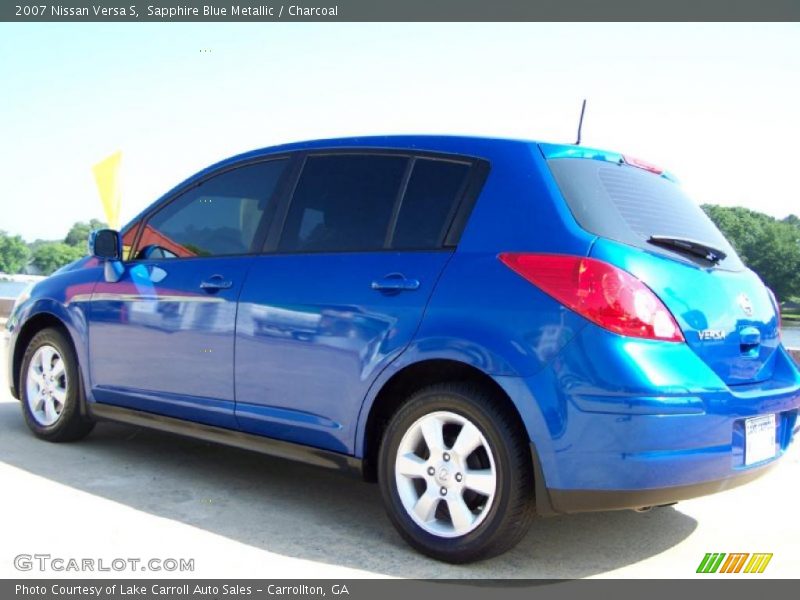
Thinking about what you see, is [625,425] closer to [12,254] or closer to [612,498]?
[612,498]

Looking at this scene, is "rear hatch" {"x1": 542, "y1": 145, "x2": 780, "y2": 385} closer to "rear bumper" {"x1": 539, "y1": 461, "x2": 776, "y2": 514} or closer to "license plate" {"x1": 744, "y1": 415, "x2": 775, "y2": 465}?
"license plate" {"x1": 744, "y1": 415, "x2": 775, "y2": 465}

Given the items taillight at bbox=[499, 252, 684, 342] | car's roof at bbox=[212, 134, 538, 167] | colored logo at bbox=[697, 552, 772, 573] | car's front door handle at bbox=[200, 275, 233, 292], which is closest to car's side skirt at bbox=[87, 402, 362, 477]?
car's front door handle at bbox=[200, 275, 233, 292]

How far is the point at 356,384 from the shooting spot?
3699 mm

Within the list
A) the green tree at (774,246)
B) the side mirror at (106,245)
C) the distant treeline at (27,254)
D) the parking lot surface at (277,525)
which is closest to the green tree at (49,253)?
the distant treeline at (27,254)

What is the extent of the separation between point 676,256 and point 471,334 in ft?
2.92

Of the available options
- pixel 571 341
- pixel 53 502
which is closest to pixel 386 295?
pixel 571 341

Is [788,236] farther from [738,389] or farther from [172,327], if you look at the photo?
[172,327]

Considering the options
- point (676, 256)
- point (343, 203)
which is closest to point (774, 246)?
point (676, 256)

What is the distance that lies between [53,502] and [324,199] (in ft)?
6.55

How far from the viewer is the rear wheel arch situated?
3381 millimetres

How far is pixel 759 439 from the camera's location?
3.44m

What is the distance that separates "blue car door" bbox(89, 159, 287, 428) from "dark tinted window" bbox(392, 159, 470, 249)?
92cm

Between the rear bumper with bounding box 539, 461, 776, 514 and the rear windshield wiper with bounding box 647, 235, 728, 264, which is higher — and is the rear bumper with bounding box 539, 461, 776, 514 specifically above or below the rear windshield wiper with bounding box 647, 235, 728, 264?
below

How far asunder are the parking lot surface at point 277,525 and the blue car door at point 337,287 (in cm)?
46
